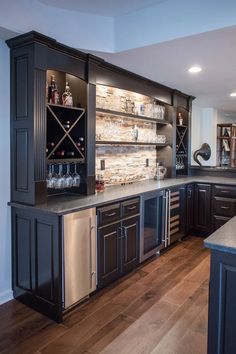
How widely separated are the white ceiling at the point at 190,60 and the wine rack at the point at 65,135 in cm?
69

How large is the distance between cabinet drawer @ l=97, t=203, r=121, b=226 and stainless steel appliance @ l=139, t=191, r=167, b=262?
52cm

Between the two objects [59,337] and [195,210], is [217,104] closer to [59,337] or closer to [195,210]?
[195,210]

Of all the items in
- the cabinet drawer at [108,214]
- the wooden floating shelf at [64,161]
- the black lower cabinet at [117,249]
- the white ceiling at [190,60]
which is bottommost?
the black lower cabinet at [117,249]

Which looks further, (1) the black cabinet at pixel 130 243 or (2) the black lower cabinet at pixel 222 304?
(1) the black cabinet at pixel 130 243

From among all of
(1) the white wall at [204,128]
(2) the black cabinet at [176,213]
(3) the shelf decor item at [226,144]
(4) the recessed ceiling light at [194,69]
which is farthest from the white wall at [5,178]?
(3) the shelf decor item at [226,144]

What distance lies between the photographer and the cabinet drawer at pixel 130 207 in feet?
10.6

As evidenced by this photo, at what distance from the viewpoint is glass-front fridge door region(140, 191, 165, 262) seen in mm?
3629

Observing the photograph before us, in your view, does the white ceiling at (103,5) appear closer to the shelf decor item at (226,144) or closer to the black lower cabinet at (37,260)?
the black lower cabinet at (37,260)

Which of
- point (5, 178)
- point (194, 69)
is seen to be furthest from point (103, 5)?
point (5, 178)

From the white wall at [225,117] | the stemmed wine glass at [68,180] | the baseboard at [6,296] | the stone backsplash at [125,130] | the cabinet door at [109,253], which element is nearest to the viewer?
the baseboard at [6,296]

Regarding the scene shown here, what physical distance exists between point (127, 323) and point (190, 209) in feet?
8.84

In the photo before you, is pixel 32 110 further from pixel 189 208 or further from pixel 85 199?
pixel 189 208

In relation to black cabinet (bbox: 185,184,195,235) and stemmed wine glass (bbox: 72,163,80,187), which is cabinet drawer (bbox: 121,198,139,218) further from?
black cabinet (bbox: 185,184,195,235)

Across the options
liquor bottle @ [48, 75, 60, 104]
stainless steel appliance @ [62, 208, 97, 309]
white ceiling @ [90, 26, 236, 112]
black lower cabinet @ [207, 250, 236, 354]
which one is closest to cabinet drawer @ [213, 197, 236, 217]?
white ceiling @ [90, 26, 236, 112]
